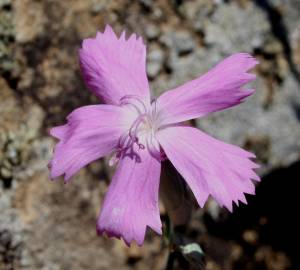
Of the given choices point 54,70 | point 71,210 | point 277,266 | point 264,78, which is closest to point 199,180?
point 71,210

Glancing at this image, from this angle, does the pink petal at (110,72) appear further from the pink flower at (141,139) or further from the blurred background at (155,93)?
the blurred background at (155,93)

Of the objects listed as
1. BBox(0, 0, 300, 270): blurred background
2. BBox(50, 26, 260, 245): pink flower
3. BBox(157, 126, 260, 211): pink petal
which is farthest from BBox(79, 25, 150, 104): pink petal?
BBox(0, 0, 300, 270): blurred background

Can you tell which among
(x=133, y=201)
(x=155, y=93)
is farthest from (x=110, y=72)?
(x=155, y=93)

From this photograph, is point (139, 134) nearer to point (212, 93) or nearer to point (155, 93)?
point (212, 93)

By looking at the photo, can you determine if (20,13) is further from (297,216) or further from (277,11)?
(297,216)

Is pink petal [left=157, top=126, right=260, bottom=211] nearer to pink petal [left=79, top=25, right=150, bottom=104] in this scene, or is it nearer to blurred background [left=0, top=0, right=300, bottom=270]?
pink petal [left=79, top=25, right=150, bottom=104]
